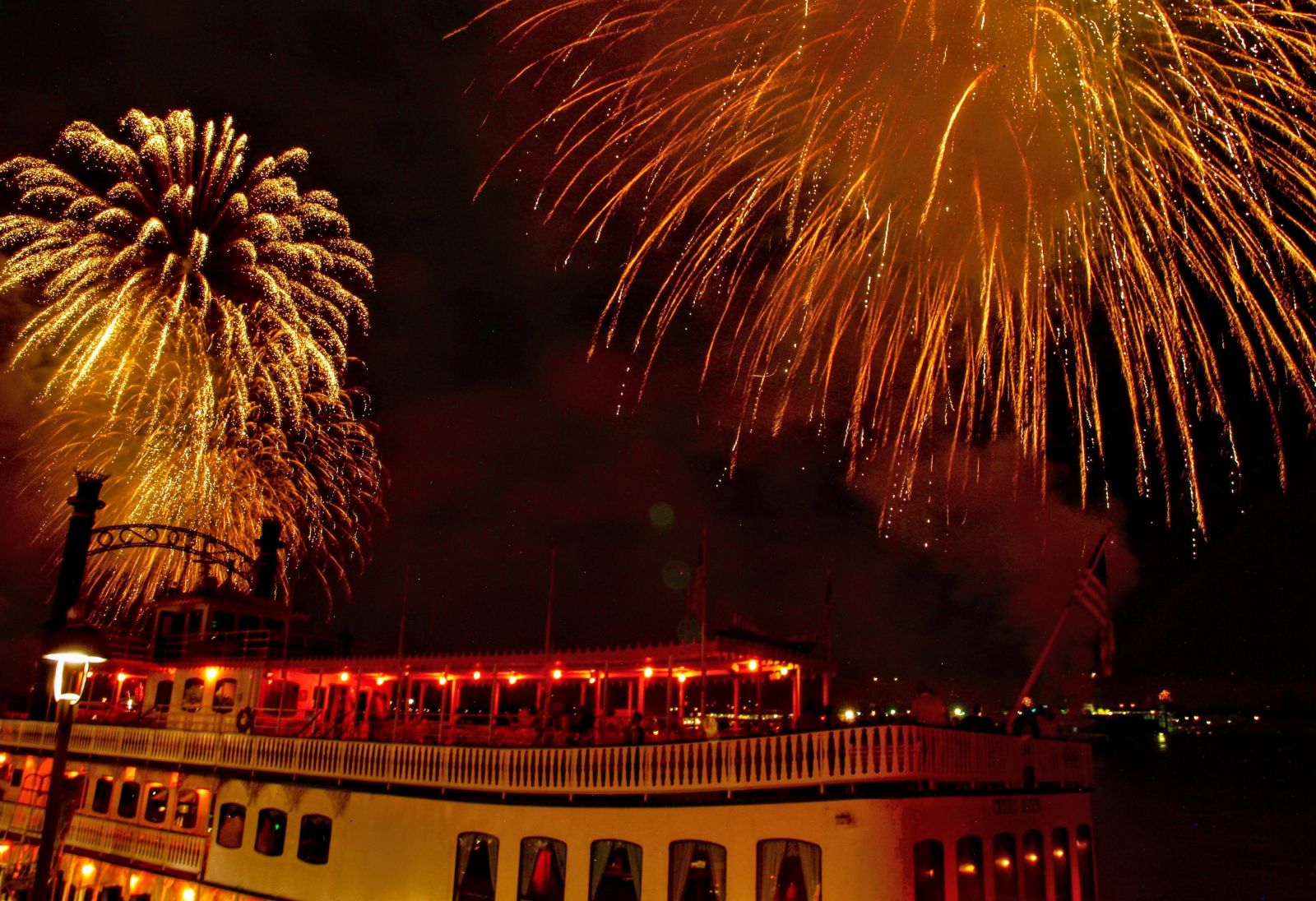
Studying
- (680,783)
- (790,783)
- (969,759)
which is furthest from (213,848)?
(969,759)

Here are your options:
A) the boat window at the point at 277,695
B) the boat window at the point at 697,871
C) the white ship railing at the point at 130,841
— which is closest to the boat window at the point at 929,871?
the boat window at the point at 697,871

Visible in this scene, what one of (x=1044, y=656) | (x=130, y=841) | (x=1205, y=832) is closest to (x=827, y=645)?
(x=1044, y=656)

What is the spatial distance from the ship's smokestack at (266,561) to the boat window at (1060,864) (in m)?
24.7

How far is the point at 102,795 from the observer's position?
25422 mm

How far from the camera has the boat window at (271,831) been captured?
2005 cm

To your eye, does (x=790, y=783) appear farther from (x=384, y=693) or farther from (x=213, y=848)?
(x=384, y=693)

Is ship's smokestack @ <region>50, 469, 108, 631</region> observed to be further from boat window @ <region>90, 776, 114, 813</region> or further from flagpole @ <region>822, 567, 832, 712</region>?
flagpole @ <region>822, 567, 832, 712</region>

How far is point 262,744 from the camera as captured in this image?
68.4 ft

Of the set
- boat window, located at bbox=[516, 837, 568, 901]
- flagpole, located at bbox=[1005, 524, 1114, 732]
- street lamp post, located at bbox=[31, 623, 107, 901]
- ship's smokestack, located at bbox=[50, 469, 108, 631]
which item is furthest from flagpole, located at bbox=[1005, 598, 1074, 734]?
ship's smokestack, located at bbox=[50, 469, 108, 631]

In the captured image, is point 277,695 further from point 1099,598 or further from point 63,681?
point 1099,598

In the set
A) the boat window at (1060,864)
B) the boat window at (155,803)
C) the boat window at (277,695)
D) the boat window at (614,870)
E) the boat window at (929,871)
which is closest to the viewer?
the boat window at (929,871)

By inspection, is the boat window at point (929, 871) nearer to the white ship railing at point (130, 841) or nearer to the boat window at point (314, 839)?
the boat window at point (314, 839)

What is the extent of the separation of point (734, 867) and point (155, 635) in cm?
2094

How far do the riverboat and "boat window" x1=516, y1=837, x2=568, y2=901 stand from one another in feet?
0.13
